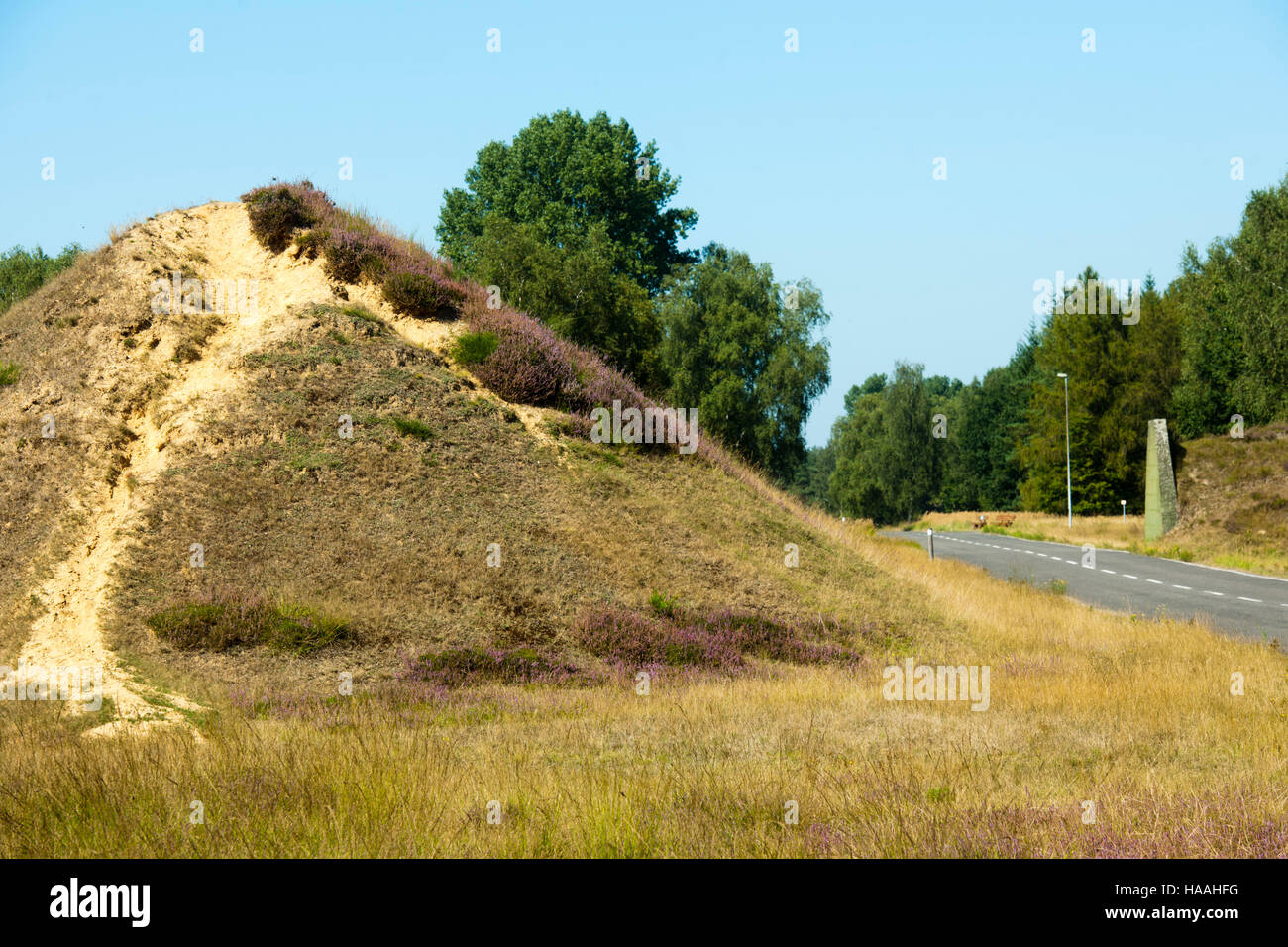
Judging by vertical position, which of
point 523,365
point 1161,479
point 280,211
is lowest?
point 1161,479

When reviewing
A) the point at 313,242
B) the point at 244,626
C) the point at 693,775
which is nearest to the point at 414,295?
the point at 313,242

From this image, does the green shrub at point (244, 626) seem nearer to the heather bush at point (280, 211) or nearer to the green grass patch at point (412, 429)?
the green grass patch at point (412, 429)

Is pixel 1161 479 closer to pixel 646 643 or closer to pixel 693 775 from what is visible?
pixel 646 643

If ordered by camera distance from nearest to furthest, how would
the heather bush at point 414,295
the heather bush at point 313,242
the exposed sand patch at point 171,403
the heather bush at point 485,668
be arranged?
the exposed sand patch at point 171,403 < the heather bush at point 485,668 < the heather bush at point 414,295 < the heather bush at point 313,242

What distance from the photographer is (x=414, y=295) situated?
23.2m

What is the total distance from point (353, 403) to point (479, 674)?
8345 mm

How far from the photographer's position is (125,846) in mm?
5773

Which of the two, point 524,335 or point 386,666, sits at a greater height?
point 524,335

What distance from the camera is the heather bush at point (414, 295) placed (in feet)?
76.2

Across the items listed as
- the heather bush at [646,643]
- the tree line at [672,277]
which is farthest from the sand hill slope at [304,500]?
the tree line at [672,277]
